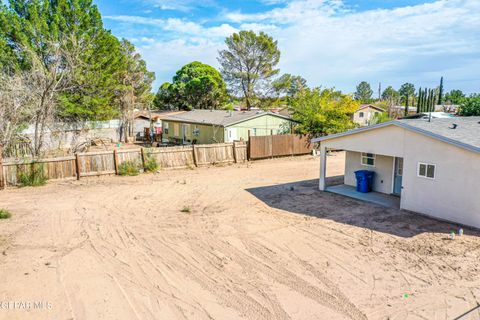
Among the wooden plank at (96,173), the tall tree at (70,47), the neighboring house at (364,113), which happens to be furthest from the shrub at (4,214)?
the neighboring house at (364,113)

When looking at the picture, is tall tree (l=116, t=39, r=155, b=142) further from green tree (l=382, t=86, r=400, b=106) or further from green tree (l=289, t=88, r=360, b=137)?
green tree (l=382, t=86, r=400, b=106)

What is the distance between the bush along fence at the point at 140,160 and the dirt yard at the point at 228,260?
6.62ft

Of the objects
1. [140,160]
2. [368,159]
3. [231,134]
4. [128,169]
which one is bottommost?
[128,169]

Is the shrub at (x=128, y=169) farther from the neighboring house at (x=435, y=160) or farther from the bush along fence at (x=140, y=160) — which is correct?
the neighboring house at (x=435, y=160)

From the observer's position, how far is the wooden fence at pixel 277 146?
2383 centimetres

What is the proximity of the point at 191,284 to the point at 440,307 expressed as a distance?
488 centimetres

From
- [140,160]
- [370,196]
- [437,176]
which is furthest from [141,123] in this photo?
[437,176]

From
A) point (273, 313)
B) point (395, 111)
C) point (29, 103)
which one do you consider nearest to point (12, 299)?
point (273, 313)

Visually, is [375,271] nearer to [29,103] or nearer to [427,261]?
[427,261]

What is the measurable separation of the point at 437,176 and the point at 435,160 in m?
0.52

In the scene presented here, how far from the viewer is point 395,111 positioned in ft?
163

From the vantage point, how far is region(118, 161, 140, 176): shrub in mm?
18781

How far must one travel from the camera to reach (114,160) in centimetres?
1875

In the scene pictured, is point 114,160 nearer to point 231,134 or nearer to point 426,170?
point 231,134
